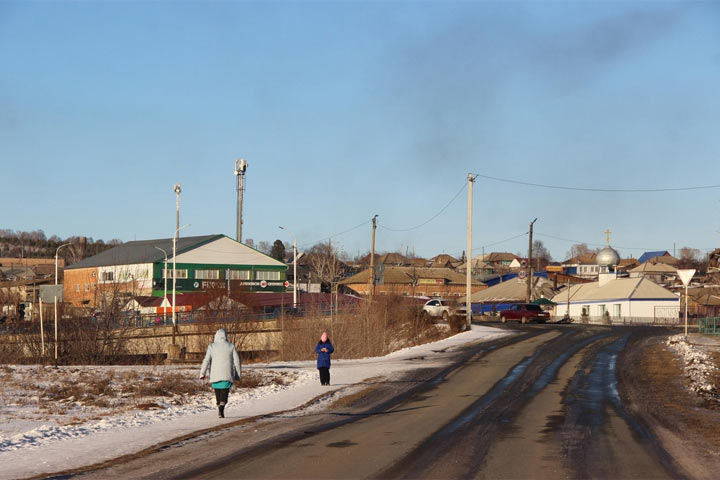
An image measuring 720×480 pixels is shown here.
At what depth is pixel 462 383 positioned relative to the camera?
24.5 m

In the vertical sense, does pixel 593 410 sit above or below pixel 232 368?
below

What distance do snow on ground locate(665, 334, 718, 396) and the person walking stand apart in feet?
41.8

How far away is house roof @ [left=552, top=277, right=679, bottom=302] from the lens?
8442cm

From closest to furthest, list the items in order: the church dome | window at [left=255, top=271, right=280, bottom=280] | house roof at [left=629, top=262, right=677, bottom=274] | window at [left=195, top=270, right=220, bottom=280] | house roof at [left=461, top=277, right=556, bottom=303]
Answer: window at [left=195, top=270, right=220, bottom=280]
window at [left=255, top=271, right=280, bottom=280]
house roof at [left=461, top=277, right=556, bottom=303]
the church dome
house roof at [left=629, top=262, right=677, bottom=274]

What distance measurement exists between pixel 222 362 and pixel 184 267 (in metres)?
85.2

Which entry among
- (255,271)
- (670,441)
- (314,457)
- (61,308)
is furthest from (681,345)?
(255,271)

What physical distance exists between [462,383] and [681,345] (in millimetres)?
16533

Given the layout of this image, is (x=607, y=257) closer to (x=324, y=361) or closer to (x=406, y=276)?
(x=406, y=276)

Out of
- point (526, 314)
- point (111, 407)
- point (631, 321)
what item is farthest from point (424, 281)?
point (111, 407)

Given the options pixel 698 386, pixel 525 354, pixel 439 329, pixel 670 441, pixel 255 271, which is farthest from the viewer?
pixel 255 271

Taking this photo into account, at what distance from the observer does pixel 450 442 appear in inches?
535

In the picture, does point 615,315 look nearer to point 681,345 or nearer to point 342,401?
point 681,345

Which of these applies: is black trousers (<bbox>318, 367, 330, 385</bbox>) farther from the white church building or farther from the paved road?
the white church building

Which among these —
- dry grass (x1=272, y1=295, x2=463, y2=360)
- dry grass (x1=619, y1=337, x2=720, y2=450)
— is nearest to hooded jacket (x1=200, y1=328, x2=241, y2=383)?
dry grass (x1=619, y1=337, x2=720, y2=450)
